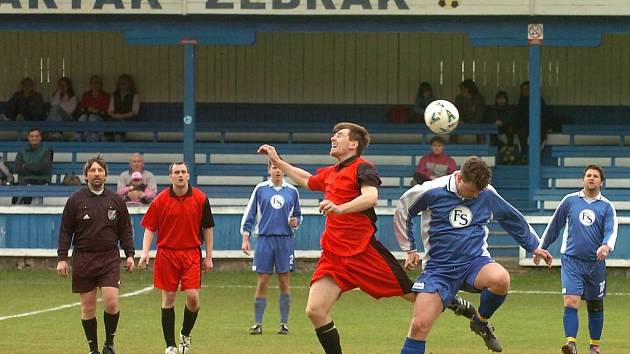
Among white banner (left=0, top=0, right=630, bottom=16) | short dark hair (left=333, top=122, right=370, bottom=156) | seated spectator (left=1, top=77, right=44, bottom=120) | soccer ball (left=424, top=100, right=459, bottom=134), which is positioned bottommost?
short dark hair (left=333, top=122, right=370, bottom=156)

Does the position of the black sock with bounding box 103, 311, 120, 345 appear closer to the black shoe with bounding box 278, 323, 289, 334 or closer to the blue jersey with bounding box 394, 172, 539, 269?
the black shoe with bounding box 278, 323, 289, 334

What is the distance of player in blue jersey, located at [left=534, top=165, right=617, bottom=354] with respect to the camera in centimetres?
1442

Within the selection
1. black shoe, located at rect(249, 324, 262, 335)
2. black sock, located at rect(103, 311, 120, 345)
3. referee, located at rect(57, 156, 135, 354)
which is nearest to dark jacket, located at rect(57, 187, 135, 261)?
referee, located at rect(57, 156, 135, 354)

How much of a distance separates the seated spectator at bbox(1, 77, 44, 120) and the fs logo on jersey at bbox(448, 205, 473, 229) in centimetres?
1722

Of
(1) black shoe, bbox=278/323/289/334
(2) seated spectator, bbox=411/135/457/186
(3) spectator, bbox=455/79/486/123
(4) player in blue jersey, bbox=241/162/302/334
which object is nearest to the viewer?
(1) black shoe, bbox=278/323/289/334

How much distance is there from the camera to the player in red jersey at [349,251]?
11641 millimetres

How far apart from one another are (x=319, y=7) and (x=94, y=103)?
5660mm

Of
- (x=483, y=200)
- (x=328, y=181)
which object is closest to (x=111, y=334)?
(x=328, y=181)

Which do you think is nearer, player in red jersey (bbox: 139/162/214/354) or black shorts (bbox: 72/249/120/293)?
black shorts (bbox: 72/249/120/293)

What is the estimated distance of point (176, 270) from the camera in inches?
574

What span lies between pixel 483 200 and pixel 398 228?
729 millimetres

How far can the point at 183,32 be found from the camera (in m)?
24.7

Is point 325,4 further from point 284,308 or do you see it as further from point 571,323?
point 571,323

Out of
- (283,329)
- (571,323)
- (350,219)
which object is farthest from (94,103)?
(350,219)
